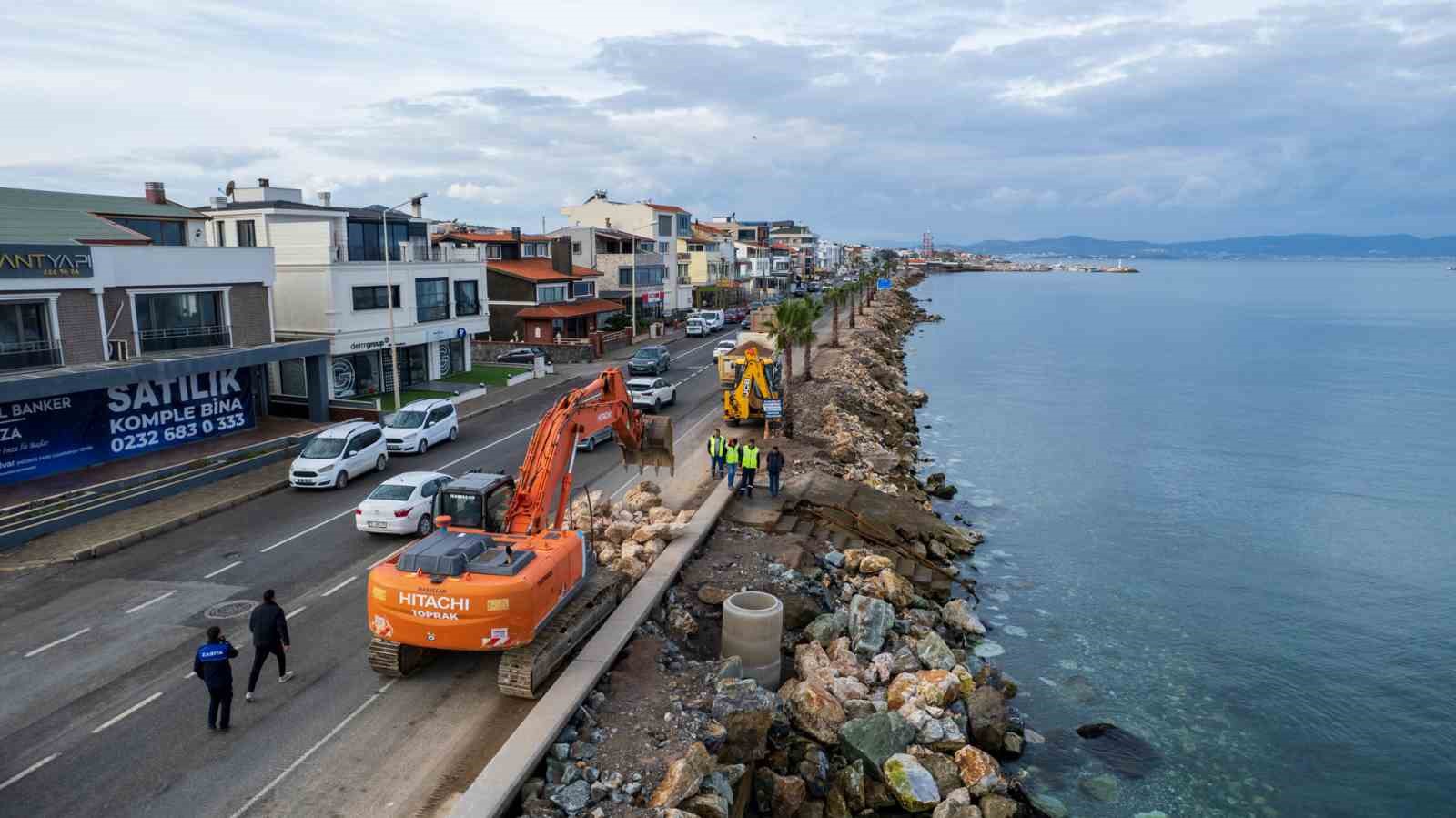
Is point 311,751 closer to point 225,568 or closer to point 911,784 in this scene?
point 911,784

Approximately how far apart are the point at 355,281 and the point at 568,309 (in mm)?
22400

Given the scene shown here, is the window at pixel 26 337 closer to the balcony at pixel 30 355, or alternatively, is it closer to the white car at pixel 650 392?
the balcony at pixel 30 355

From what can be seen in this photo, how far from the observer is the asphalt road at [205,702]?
41.5ft

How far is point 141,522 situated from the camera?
2514cm

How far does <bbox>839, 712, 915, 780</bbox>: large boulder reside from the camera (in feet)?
54.0

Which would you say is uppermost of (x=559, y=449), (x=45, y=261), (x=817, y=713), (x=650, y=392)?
(x=45, y=261)

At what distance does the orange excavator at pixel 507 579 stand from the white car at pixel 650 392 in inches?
871

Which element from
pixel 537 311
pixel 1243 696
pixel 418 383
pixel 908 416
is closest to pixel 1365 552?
pixel 1243 696

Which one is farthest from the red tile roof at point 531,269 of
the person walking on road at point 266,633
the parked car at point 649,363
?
the person walking on road at point 266,633

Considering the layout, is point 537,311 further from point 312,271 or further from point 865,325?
point 865,325

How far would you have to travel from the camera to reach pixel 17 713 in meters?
14.8

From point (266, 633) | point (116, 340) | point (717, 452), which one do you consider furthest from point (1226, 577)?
point (116, 340)

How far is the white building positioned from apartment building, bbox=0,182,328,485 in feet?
14.0

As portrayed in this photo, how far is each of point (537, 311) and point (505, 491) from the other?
45855 millimetres
